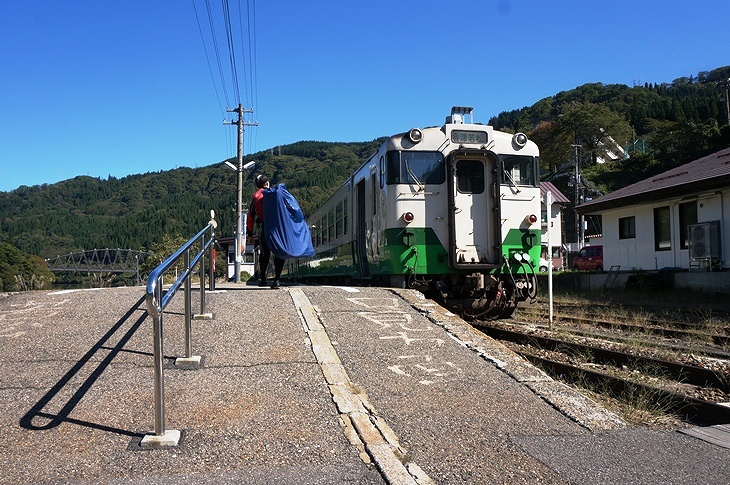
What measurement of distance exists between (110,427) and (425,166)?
724 centimetres

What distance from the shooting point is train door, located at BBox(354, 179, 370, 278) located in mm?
12211

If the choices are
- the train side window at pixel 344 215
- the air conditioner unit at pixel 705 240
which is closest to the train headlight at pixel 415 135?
the train side window at pixel 344 215

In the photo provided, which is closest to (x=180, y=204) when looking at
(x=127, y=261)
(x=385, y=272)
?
(x=127, y=261)

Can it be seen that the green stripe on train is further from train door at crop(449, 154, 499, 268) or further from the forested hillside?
the forested hillside

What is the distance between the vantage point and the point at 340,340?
5949 mm

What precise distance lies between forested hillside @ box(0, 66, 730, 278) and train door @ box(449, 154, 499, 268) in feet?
123

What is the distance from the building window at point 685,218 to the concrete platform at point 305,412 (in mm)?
15371

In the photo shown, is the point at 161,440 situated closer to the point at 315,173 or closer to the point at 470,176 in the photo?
the point at 470,176

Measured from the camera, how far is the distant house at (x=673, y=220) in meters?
17.2

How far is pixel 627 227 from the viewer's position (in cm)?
2284

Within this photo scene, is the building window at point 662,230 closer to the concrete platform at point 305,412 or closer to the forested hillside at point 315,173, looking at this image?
the concrete platform at point 305,412

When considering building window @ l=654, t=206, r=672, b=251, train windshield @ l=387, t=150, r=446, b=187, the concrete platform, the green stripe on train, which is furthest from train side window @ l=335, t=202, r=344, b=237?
building window @ l=654, t=206, r=672, b=251

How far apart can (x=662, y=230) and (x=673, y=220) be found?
94cm

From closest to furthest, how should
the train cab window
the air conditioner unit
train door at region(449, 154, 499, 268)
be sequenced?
train door at region(449, 154, 499, 268) < the train cab window < the air conditioner unit
